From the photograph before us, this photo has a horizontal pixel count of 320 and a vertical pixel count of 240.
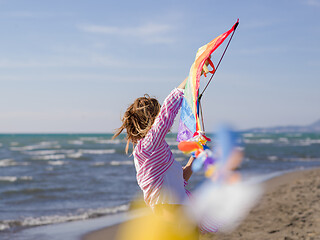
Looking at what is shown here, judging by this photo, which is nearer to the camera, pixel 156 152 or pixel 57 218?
pixel 156 152

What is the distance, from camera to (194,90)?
194 centimetres

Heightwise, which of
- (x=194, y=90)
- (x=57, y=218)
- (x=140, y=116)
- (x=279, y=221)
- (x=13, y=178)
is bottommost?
(x=13, y=178)

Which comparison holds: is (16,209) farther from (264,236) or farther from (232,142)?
(232,142)

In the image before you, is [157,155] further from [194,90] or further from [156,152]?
[194,90]

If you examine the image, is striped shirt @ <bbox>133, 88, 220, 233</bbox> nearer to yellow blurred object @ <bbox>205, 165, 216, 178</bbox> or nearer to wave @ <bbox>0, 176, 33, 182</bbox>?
yellow blurred object @ <bbox>205, 165, 216, 178</bbox>

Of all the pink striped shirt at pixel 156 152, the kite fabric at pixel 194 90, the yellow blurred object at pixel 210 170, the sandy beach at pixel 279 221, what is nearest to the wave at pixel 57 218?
the sandy beach at pixel 279 221

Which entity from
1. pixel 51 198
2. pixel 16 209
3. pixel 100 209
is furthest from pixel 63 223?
pixel 51 198

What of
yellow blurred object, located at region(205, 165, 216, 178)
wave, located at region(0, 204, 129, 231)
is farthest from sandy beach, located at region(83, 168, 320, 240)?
yellow blurred object, located at region(205, 165, 216, 178)

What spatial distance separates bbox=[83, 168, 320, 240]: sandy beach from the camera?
5.39 meters

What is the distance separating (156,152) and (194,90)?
401 millimetres

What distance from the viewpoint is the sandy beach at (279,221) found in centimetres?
539

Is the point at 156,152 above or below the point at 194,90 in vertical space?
below

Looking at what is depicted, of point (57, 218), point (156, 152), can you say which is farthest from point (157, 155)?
point (57, 218)

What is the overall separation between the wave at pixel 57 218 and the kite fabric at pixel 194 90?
5832 mm
